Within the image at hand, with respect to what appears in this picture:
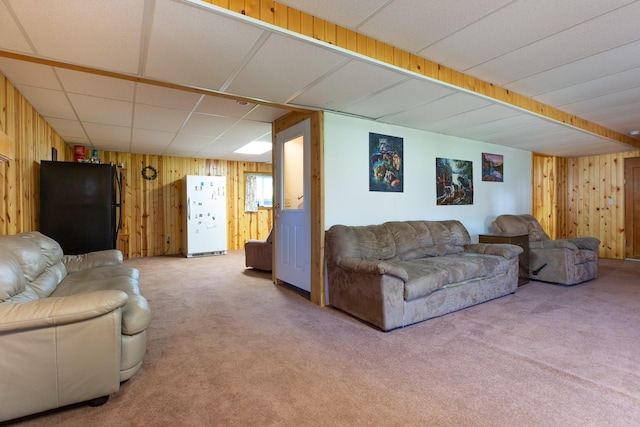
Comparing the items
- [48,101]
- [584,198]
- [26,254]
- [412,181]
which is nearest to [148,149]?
[48,101]

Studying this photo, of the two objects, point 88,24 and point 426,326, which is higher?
point 88,24

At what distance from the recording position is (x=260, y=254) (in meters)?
5.12

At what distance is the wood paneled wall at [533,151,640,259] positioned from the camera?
6312mm

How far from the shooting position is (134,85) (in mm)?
3006

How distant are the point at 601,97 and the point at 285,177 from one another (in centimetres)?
360

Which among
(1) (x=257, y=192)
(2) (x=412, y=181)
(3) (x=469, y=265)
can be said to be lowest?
(3) (x=469, y=265)

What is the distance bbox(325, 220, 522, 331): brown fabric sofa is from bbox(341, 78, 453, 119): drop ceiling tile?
1.25 m

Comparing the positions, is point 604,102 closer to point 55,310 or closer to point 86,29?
point 86,29

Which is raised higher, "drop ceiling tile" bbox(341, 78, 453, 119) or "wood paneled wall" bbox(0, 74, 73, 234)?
"drop ceiling tile" bbox(341, 78, 453, 119)

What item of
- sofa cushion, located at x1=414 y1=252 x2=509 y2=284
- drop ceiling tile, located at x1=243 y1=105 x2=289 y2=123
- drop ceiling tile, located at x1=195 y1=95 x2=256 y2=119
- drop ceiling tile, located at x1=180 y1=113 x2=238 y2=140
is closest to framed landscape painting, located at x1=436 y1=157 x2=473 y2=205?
sofa cushion, located at x1=414 y1=252 x2=509 y2=284

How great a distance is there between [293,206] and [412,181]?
1.61 meters

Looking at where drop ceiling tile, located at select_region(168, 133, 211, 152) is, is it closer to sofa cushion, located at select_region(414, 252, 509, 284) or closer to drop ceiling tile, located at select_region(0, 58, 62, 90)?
drop ceiling tile, located at select_region(0, 58, 62, 90)

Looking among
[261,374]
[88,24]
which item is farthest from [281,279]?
[88,24]

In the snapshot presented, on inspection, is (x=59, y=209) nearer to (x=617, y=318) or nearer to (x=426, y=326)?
(x=426, y=326)
